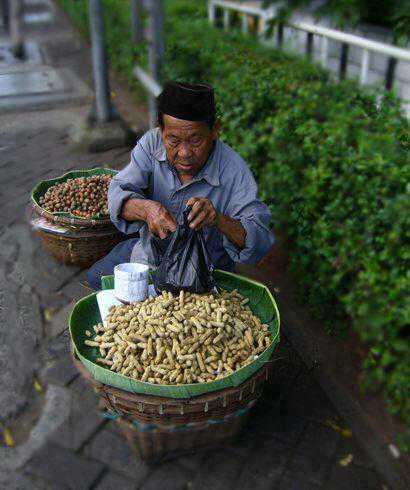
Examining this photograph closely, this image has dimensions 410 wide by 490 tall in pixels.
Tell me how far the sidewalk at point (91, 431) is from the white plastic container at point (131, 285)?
0.84 meters

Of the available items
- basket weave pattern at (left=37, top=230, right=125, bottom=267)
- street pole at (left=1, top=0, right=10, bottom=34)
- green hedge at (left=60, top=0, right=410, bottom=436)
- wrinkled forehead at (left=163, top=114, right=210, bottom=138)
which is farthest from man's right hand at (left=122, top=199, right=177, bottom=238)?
street pole at (left=1, top=0, right=10, bottom=34)

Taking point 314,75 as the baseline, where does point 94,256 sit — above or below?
below

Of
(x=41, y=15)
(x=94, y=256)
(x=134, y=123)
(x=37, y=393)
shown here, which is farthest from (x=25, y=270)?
(x=41, y=15)

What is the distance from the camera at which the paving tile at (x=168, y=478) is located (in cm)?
291

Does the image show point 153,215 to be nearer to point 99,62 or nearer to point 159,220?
point 159,220

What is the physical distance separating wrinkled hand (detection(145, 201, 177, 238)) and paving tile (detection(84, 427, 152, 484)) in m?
1.21

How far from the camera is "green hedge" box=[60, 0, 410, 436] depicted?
2.89 m

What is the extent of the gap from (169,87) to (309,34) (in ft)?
13.4

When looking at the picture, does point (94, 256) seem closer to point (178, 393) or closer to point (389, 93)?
point (178, 393)

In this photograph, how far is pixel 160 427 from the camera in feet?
8.99

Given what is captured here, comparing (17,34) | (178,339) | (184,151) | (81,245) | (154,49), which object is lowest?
(17,34)

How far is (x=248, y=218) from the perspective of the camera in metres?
3.08

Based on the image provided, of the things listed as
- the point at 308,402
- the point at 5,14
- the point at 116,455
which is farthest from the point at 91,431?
the point at 5,14

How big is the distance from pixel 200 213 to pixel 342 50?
4.19 meters
